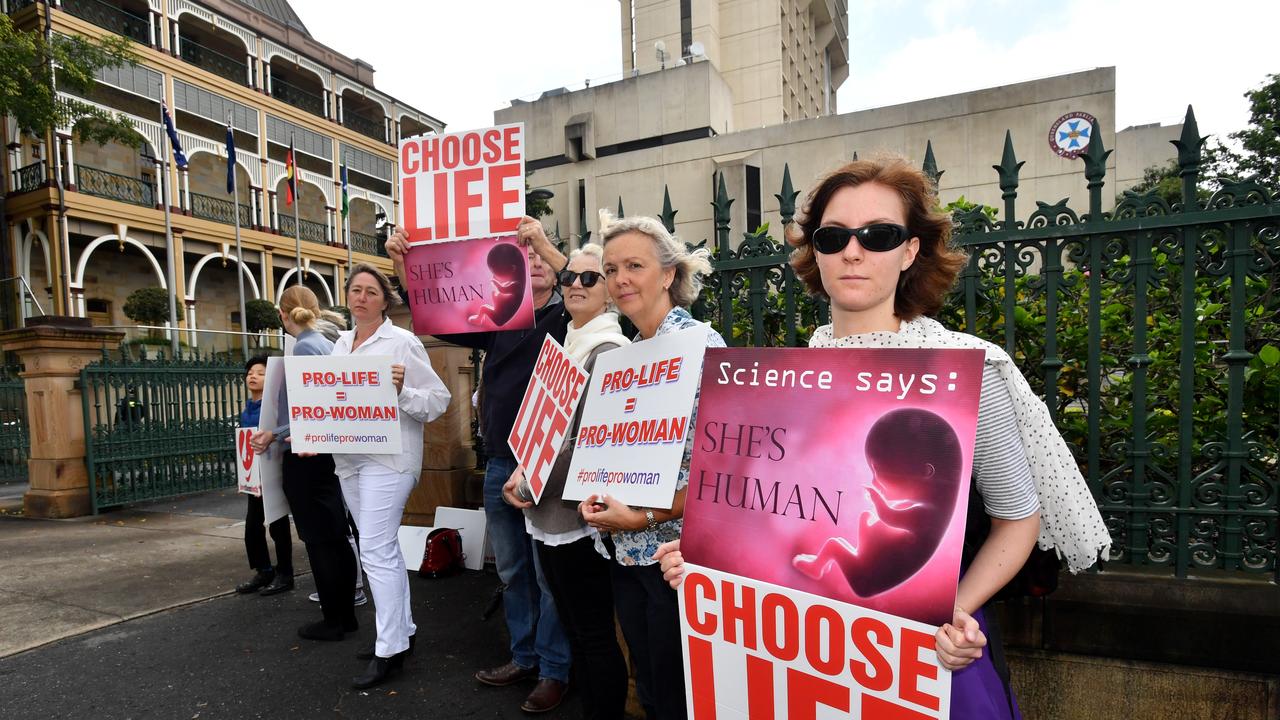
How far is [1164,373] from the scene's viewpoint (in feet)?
10.2

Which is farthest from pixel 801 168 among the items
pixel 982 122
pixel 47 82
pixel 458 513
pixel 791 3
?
pixel 458 513

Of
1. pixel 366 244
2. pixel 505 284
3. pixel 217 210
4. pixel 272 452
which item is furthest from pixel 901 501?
pixel 366 244

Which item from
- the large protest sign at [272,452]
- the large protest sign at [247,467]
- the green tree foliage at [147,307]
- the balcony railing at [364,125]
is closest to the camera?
the large protest sign at [272,452]

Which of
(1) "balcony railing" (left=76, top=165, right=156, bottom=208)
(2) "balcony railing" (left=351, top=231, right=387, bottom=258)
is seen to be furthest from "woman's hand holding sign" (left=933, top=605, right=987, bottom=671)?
(2) "balcony railing" (left=351, top=231, right=387, bottom=258)

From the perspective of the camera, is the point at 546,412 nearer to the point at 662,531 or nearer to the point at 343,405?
the point at 662,531

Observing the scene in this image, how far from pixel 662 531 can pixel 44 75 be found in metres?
16.7

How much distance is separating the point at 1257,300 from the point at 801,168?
102 feet

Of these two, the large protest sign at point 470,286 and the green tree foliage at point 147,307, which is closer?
the large protest sign at point 470,286

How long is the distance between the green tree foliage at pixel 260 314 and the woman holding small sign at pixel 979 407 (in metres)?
27.1

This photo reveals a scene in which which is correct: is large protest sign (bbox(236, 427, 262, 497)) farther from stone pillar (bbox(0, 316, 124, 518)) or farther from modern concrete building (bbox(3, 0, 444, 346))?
modern concrete building (bbox(3, 0, 444, 346))

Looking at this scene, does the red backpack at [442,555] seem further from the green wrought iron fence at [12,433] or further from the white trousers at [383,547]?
the green wrought iron fence at [12,433]

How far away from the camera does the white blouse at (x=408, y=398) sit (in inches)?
136

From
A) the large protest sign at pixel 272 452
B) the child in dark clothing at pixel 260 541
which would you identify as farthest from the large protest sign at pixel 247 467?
the large protest sign at pixel 272 452

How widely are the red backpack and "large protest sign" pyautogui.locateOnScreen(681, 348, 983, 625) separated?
Result: 390 centimetres
